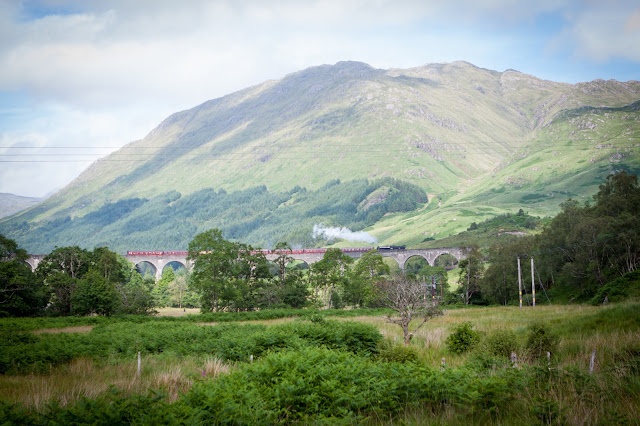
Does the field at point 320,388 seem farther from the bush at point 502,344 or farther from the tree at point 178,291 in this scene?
the tree at point 178,291

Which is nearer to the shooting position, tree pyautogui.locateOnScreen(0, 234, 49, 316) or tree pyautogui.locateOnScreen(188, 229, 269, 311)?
tree pyautogui.locateOnScreen(0, 234, 49, 316)

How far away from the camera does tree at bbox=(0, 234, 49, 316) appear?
164 feet

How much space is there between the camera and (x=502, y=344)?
707 inches

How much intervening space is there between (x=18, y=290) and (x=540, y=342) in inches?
2172

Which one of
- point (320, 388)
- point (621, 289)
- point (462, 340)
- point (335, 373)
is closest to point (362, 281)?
point (621, 289)

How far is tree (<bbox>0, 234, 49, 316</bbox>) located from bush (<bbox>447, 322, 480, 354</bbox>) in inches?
1871

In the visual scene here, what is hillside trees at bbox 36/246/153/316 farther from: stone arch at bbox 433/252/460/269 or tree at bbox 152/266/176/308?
stone arch at bbox 433/252/460/269

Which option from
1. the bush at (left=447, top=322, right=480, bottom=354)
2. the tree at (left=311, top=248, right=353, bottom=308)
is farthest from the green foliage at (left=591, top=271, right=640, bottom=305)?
the tree at (left=311, top=248, right=353, bottom=308)

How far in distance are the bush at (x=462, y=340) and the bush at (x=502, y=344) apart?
1565mm

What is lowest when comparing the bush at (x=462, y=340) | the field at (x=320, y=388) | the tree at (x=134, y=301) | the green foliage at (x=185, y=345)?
the tree at (x=134, y=301)

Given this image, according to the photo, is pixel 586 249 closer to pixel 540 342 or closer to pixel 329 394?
pixel 540 342

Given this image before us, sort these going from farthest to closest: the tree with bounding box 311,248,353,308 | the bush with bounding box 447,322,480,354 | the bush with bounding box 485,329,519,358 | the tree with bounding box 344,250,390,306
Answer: the tree with bounding box 344,250,390,306 < the tree with bounding box 311,248,353,308 < the bush with bounding box 447,322,480,354 < the bush with bounding box 485,329,519,358

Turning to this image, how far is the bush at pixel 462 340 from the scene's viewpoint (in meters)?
19.9

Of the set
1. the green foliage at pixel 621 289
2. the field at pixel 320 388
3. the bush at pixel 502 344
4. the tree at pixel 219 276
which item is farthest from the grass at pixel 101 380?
the tree at pixel 219 276
